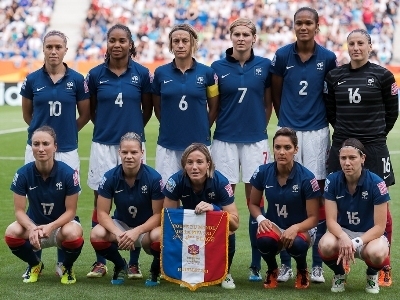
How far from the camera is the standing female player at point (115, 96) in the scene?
7.24m

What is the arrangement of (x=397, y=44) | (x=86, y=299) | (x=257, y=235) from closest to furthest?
1. (x=86, y=299)
2. (x=257, y=235)
3. (x=397, y=44)

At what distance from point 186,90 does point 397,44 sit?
2466cm

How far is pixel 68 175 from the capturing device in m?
6.69

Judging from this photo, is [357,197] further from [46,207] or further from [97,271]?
[46,207]

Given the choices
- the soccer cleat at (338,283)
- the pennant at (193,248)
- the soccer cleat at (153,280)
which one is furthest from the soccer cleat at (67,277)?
the soccer cleat at (338,283)

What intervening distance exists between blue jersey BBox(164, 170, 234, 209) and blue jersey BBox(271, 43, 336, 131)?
0.95 m

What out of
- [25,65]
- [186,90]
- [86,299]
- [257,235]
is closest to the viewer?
[86,299]

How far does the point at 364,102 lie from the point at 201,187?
1442 millimetres

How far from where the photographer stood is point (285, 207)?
6715 millimetres

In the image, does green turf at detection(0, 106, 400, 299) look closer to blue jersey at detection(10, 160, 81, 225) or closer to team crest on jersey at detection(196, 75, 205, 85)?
blue jersey at detection(10, 160, 81, 225)

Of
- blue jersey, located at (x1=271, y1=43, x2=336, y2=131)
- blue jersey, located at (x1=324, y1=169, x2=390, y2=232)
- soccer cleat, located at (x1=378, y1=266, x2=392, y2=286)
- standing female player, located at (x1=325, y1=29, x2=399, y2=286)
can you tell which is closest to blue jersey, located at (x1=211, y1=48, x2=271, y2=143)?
blue jersey, located at (x1=271, y1=43, x2=336, y2=131)

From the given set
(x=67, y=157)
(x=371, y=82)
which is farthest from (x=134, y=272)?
(x=371, y=82)

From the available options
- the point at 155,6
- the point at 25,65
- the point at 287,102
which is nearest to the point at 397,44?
the point at 155,6

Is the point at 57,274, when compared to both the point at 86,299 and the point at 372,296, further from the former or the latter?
the point at 372,296
